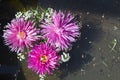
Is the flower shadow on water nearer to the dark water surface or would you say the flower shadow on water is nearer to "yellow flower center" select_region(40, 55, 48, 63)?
the dark water surface

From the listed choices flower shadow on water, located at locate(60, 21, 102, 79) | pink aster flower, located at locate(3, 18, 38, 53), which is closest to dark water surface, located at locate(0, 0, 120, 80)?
A: flower shadow on water, located at locate(60, 21, 102, 79)

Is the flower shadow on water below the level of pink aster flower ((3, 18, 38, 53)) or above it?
below

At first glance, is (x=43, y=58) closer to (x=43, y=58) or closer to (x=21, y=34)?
(x=43, y=58)

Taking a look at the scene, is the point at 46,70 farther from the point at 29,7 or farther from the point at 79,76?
the point at 29,7

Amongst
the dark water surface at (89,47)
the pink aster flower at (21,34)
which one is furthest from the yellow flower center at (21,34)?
the dark water surface at (89,47)

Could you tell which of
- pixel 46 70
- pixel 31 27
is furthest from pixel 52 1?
pixel 46 70

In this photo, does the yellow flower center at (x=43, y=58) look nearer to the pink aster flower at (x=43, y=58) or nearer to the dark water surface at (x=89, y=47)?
the pink aster flower at (x=43, y=58)
